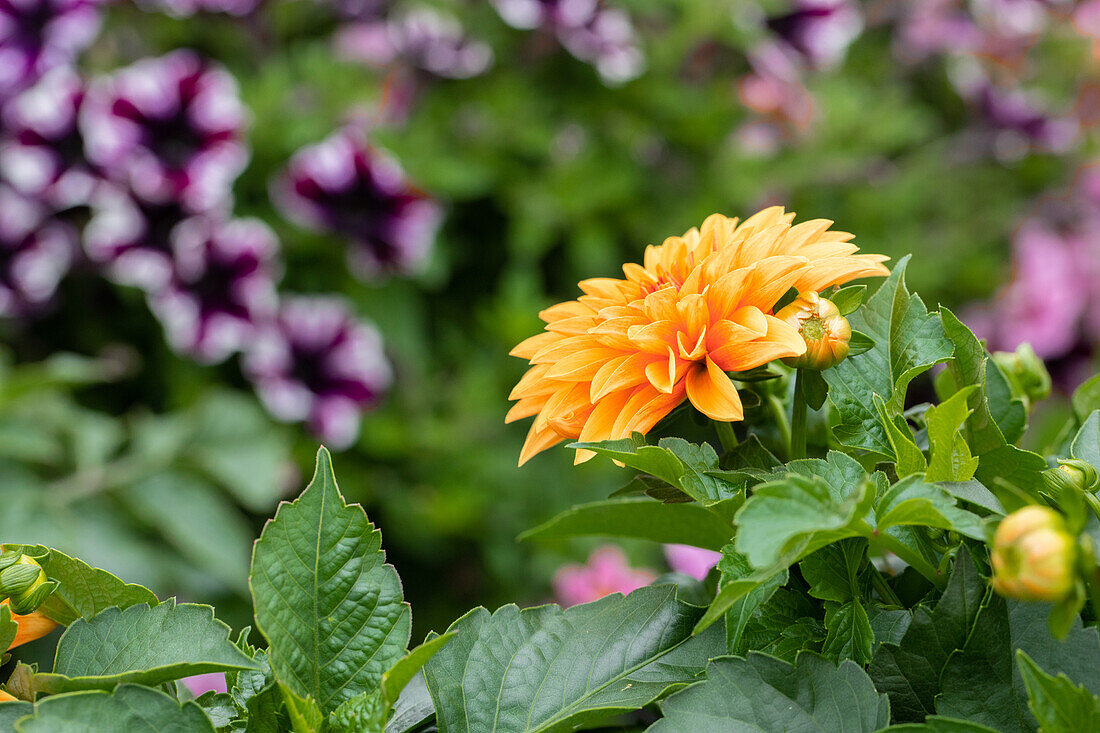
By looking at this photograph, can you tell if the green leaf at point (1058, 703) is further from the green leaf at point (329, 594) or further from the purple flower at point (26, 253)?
the purple flower at point (26, 253)

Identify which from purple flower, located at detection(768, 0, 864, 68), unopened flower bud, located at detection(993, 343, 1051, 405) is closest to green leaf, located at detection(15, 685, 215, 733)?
unopened flower bud, located at detection(993, 343, 1051, 405)

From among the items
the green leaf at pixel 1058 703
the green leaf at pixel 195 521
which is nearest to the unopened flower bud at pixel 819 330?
the green leaf at pixel 1058 703

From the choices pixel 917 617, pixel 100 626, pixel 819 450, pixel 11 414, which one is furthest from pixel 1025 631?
pixel 11 414

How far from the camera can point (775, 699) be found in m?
0.27

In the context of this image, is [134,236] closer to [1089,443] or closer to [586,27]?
[586,27]

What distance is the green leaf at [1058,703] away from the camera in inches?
9.1

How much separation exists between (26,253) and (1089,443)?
115 cm

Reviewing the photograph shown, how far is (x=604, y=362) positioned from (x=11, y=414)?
1.01 m

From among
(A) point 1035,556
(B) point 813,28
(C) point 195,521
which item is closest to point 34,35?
(C) point 195,521

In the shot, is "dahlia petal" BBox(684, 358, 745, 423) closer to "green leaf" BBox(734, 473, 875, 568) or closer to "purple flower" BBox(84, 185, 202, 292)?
"green leaf" BBox(734, 473, 875, 568)

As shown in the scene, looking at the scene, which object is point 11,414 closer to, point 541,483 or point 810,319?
point 541,483

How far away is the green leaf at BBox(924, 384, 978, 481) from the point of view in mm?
267

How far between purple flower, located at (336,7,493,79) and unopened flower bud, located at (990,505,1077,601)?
120 centimetres

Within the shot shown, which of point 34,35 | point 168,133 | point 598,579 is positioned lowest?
point 598,579
